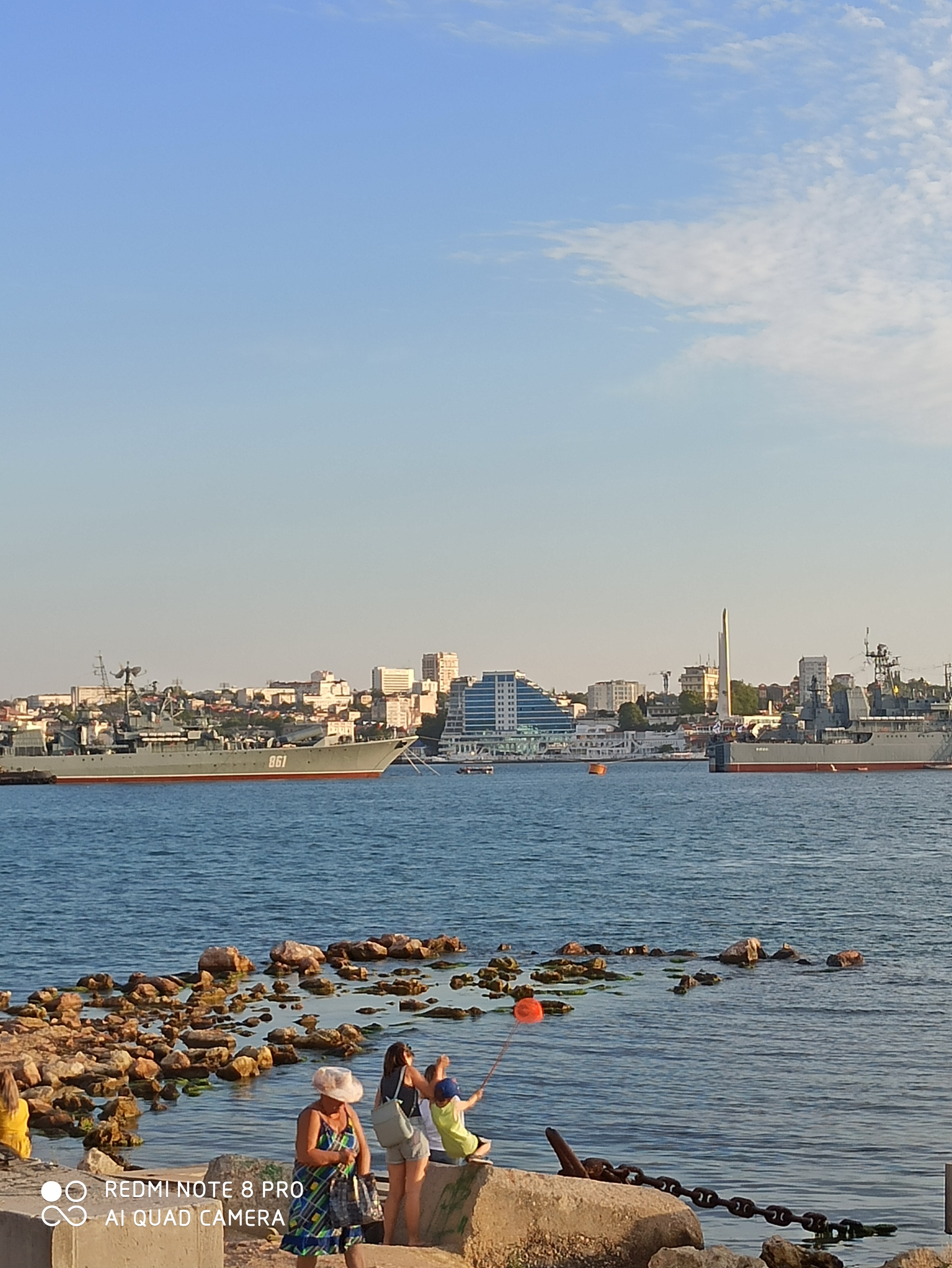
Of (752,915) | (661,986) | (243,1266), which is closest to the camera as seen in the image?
(243,1266)

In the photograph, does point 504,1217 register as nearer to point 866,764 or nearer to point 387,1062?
point 387,1062

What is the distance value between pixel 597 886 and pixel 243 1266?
102 ft

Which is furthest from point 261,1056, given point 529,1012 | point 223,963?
point 223,963

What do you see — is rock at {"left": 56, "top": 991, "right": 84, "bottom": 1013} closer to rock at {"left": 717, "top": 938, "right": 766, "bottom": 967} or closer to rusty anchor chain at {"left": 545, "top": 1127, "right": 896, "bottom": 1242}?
rock at {"left": 717, "top": 938, "right": 766, "bottom": 967}

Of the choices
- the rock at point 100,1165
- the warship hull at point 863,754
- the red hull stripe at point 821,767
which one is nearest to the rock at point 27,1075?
the rock at point 100,1165

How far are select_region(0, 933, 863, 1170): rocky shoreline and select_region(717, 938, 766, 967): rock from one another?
32 millimetres

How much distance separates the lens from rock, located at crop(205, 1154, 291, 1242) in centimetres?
945

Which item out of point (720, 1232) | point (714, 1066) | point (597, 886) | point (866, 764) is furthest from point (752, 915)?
point (866, 764)

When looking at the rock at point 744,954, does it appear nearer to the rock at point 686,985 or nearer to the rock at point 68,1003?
the rock at point 686,985

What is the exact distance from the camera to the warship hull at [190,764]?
408ft

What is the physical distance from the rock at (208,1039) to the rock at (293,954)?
6792 millimetres

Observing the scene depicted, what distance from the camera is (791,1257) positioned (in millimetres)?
9508

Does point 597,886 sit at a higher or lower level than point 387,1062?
lower

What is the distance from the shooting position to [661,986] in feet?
72.1
